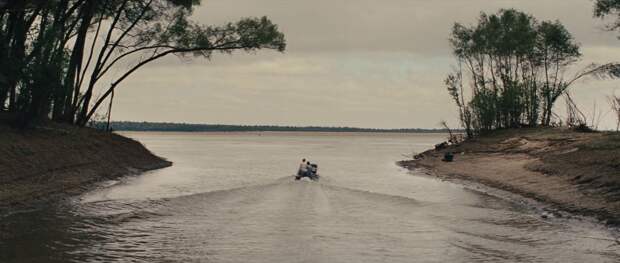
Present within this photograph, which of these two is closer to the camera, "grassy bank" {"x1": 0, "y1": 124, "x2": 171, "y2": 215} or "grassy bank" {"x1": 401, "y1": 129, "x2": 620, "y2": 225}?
"grassy bank" {"x1": 401, "y1": 129, "x2": 620, "y2": 225}

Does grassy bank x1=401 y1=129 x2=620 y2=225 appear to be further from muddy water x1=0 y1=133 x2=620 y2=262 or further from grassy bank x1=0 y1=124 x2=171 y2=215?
A: grassy bank x1=0 y1=124 x2=171 y2=215

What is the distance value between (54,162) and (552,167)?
23.8 meters

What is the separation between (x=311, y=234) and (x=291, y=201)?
8.15 metres

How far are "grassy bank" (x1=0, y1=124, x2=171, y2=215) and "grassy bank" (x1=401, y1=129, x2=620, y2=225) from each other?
19151mm

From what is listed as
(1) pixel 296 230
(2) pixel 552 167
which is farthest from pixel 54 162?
(2) pixel 552 167

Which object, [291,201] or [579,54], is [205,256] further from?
[579,54]

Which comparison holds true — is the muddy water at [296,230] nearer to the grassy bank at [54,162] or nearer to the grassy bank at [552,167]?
the grassy bank at [54,162]

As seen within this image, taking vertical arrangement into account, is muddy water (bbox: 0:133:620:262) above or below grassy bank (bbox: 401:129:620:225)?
below

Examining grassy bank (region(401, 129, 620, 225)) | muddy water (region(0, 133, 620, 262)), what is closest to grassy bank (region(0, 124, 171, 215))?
muddy water (region(0, 133, 620, 262))

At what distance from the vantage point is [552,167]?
28.2 meters

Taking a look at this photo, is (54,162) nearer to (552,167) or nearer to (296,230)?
(296,230)

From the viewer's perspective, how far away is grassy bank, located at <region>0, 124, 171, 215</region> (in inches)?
873

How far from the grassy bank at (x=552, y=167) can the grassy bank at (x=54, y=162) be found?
1915 centimetres

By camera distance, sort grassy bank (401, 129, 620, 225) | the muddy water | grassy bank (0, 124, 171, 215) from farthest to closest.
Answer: grassy bank (0, 124, 171, 215) < grassy bank (401, 129, 620, 225) < the muddy water
